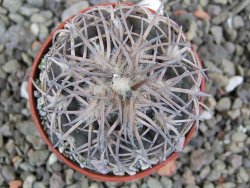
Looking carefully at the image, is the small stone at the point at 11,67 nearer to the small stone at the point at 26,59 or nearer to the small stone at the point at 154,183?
the small stone at the point at 26,59

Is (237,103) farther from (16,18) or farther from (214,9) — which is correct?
(16,18)

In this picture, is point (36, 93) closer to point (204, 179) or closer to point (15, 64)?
point (15, 64)

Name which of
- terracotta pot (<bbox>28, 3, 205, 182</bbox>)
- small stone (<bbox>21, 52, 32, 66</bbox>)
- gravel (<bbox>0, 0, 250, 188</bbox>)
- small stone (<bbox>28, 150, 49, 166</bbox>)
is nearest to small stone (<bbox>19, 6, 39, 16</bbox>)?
gravel (<bbox>0, 0, 250, 188</bbox>)

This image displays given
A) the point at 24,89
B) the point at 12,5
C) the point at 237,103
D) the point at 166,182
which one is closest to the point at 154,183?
the point at 166,182

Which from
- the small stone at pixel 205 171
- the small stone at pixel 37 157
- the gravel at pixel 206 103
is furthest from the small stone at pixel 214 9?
the small stone at pixel 37 157

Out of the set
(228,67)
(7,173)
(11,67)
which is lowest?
(7,173)

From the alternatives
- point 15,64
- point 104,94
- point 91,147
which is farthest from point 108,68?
point 15,64

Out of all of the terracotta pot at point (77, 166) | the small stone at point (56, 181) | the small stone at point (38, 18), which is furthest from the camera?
the small stone at point (38, 18)
